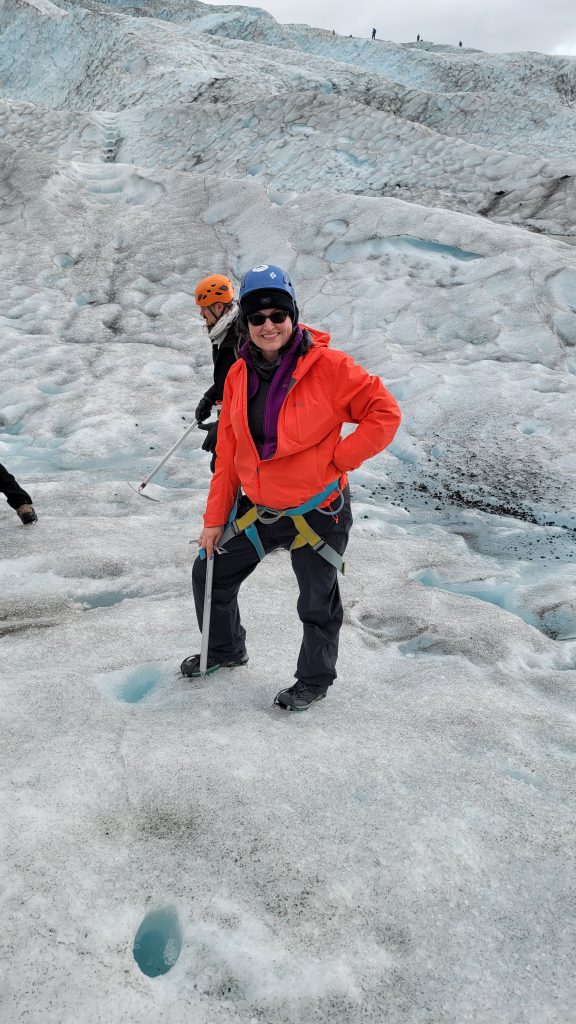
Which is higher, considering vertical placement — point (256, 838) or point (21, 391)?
point (21, 391)

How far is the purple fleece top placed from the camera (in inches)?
105

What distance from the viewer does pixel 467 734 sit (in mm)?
3113

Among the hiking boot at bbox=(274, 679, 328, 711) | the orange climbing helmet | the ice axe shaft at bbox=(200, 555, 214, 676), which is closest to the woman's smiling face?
the ice axe shaft at bbox=(200, 555, 214, 676)

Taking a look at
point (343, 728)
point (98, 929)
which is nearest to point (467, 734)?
point (343, 728)

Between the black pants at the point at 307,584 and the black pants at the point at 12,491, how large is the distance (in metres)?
2.63

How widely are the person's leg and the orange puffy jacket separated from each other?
0.66ft

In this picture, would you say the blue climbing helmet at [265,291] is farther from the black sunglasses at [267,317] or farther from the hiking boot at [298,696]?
the hiking boot at [298,696]

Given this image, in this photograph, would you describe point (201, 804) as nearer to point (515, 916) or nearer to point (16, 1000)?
point (16, 1000)

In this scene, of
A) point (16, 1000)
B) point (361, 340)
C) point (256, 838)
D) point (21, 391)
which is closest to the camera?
point (16, 1000)

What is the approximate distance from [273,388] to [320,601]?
3.25ft

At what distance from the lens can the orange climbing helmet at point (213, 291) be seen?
4.49 meters

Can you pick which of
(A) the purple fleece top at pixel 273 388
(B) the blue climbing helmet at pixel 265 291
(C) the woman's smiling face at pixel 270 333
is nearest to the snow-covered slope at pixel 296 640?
(A) the purple fleece top at pixel 273 388

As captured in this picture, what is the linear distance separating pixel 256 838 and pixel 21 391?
7109mm

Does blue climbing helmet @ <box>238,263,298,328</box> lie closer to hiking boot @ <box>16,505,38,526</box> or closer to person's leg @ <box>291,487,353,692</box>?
person's leg @ <box>291,487,353,692</box>
